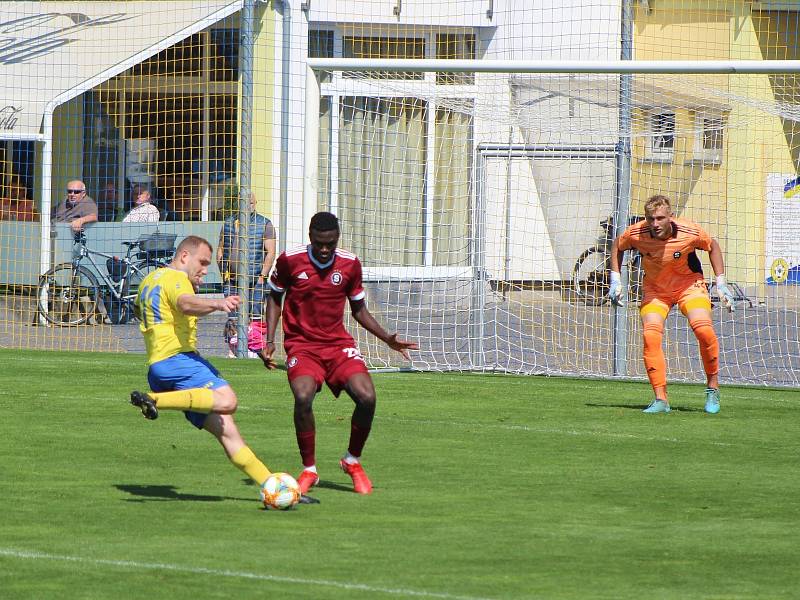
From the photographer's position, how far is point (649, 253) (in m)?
13.9

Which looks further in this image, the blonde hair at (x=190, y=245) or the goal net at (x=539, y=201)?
the goal net at (x=539, y=201)

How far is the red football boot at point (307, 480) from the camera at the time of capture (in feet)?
29.9

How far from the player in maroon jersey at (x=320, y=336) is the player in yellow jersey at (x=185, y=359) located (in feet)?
1.84

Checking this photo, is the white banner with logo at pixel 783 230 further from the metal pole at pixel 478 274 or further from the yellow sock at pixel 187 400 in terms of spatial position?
the yellow sock at pixel 187 400

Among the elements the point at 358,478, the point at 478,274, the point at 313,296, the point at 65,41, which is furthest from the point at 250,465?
the point at 65,41

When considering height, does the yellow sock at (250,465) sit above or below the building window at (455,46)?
below

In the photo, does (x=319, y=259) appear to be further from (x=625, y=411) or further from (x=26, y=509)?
(x=625, y=411)

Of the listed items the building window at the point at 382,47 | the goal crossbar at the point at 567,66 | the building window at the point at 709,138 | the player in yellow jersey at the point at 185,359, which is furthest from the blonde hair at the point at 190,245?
the building window at the point at 382,47

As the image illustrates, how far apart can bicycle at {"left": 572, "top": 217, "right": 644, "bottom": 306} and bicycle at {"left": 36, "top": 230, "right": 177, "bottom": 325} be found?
6.15m

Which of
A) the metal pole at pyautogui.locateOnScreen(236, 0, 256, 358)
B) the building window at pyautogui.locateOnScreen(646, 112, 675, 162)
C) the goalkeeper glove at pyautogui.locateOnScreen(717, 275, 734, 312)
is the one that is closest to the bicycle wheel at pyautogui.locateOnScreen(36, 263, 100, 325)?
the metal pole at pyautogui.locateOnScreen(236, 0, 256, 358)

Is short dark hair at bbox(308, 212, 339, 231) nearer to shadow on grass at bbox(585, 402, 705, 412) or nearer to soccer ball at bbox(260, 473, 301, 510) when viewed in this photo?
soccer ball at bbox(260, 473, 301, 510)

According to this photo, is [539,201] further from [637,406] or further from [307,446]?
[307,446]

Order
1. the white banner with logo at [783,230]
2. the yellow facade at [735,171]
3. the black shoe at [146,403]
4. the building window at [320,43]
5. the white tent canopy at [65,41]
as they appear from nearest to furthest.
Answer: the black shoe at [146,403], the yellow facade at [735,171], the white banner with logo at [783,230], the white tent canopy at [65,41], the building window at [320,43]

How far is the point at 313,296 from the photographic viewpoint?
31.2 feet
